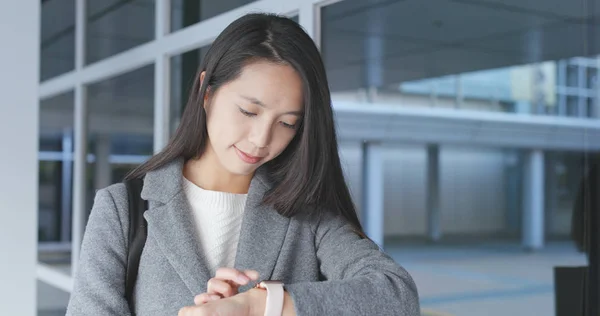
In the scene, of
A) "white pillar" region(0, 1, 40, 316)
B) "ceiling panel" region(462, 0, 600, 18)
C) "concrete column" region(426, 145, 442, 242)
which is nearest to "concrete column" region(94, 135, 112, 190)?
"white pillar" region(0, 1, 40, 316)

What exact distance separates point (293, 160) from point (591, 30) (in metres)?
1.12

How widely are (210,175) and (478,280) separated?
41.7 ft

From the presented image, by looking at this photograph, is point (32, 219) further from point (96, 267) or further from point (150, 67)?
point (96, 267)

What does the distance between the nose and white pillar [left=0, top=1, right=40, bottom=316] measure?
99.8 inches

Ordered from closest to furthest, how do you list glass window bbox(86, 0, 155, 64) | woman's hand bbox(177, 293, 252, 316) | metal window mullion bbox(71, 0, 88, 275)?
woman's hand bbox(177, 293, 252, 316) < glass window bbox(86, 0, 155, 64) < metal window mullion bbox(71, 0, 88, 275)

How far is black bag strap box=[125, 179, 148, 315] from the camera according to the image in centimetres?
122

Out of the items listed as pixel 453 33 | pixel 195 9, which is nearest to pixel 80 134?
pixel 195 9

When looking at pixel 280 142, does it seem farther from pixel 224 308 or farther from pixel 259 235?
pixel 224 308

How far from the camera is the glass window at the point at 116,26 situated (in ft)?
12.2

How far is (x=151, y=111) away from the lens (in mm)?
4035

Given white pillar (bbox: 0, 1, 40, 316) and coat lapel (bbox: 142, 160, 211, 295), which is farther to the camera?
white pillar (bbox: 0, 1, 40, 316)

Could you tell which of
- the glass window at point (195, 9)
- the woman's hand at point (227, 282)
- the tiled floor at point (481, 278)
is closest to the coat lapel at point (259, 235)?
the woman's hand at point (227, 282)

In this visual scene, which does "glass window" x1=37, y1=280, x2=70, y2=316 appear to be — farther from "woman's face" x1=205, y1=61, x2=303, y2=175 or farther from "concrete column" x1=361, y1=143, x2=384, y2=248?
"concrete column" x1=361, y1=143, x2=384, y2=248

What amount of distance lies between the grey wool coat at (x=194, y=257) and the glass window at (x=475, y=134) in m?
0.95
